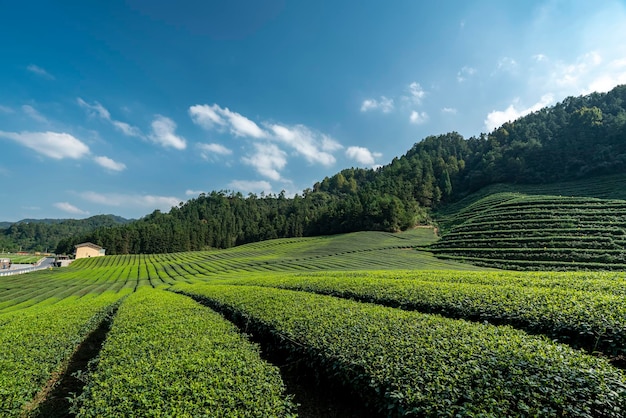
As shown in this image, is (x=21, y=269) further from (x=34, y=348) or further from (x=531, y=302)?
(x=531, y=302)

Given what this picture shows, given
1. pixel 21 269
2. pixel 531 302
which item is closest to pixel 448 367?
pixel 531 302

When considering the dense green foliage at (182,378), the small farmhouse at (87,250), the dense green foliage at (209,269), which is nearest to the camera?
the dense green foliage at (182,378)

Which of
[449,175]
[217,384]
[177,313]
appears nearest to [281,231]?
[449,175]

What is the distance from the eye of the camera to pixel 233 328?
10430 millimetres

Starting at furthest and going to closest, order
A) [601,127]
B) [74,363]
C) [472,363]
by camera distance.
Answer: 1. [601,127]
2. [74,363]
3. [472,363]

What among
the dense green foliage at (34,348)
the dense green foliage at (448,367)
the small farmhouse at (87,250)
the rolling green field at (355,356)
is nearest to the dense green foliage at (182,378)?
the rolling green field at (355,356)

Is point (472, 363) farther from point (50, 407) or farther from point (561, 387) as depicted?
point (50, 407)

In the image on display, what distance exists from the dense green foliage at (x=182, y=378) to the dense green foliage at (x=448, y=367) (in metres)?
1.70

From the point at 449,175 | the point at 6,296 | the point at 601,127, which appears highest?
the point at 601,127

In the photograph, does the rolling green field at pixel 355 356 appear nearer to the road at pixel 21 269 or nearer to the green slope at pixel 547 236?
the green slope at pixel 547 236

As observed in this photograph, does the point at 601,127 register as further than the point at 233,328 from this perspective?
Yes

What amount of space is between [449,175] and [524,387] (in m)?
117

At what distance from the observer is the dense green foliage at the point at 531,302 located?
7348mm

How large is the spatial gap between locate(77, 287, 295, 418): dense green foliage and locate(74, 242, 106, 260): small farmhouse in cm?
10245
